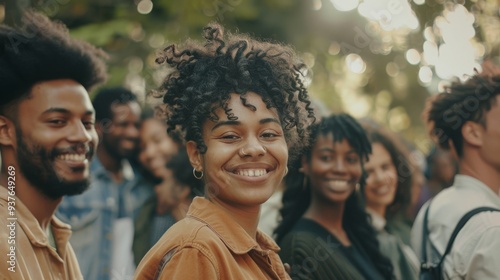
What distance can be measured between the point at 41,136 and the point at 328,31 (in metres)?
5.63

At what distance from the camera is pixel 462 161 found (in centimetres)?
480

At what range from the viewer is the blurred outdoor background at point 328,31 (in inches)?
310

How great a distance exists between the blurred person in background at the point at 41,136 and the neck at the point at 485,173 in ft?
7.44

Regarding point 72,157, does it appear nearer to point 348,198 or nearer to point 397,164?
point 348,198

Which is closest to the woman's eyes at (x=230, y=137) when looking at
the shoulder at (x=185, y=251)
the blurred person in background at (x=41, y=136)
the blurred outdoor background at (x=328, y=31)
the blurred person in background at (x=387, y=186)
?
the shoulder at (x=185, y=251)

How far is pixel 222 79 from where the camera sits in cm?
346

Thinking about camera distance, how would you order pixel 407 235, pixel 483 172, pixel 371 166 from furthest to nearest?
pixel 407 235, pixel 371 166, pixel 483 172

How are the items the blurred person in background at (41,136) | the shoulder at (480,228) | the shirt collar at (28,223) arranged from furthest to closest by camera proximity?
the shoulder at (480,228) < the blurred person in background at (41,136) < the shirt collar at (28,223)

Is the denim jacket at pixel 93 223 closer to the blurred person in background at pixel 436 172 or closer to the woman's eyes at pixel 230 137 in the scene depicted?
the woman's eyes at pixel 230 137

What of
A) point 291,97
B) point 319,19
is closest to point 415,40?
point 319,19

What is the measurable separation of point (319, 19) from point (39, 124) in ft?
18.3

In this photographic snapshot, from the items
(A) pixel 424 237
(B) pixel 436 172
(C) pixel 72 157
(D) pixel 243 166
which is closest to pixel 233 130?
(D) pixel 243 166

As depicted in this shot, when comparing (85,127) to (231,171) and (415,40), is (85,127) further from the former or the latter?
(415,40)

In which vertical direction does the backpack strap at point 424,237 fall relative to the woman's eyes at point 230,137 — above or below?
below
